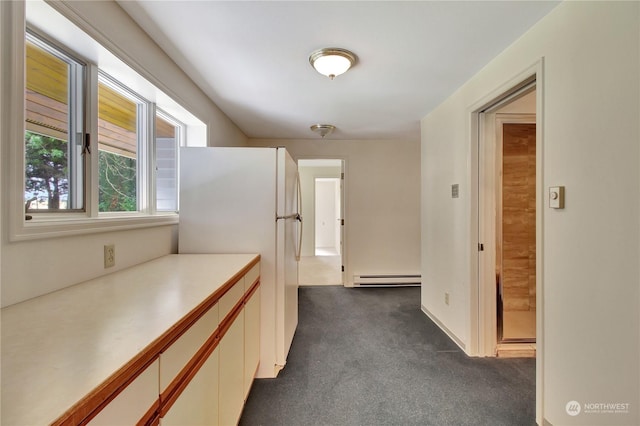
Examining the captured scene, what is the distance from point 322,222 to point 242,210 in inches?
254

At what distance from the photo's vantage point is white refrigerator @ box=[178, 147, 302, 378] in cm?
195

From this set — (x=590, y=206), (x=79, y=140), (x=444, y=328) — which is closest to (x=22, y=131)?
(x=79, y=140)

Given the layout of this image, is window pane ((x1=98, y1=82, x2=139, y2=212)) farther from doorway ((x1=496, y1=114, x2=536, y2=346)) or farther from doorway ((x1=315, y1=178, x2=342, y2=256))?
doorway ((x1=315, y1=178, x2=342, y2=256))

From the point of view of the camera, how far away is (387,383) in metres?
1.89

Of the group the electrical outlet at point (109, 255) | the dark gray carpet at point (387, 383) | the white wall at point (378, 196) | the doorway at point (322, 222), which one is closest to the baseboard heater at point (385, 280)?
the white wall at point (378, 196)

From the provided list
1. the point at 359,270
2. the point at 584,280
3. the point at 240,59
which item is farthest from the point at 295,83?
the point at 359,270

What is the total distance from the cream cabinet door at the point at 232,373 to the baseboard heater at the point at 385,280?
285cm

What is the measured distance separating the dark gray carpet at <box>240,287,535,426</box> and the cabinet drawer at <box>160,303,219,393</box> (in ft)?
3.08

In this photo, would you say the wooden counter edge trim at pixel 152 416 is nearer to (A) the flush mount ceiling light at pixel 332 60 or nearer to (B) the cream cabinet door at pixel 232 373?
(B) the cream cabinet door at pixel 232 373

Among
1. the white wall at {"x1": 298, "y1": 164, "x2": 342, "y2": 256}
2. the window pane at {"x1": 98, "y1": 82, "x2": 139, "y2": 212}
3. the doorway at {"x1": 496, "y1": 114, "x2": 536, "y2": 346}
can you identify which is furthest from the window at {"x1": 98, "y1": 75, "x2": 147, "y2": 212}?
the white wall at {"x1": 298, "y1": 164, "x2": 342, "y2": 256}

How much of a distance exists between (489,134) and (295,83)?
172 centimetres

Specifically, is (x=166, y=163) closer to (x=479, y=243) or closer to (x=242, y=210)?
(x=242, y=210)

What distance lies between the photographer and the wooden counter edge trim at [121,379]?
1.49 feet

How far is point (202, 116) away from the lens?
2.46 m
